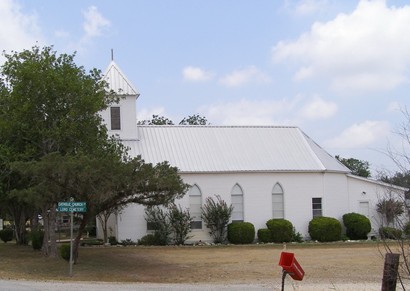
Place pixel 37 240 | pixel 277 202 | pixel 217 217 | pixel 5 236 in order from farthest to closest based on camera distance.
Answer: pixel 5 236, pixel 277 202, pixel 217 217, pixel 37 240

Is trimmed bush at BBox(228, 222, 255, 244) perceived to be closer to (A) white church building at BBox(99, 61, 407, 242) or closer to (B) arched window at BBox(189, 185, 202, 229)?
(A) white church building at BBox(99, 61, 407, 242)

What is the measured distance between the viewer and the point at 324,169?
139 feet

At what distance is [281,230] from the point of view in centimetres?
3997

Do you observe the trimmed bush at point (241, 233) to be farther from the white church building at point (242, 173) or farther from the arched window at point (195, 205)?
the arched window at point (195, 205)

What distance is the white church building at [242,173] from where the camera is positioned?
41094mm

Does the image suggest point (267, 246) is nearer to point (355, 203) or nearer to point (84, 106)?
point (355, 203)

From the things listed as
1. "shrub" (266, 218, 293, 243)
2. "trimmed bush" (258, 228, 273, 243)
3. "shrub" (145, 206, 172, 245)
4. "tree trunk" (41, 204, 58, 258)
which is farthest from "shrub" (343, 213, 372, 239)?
"tree trunk" (41, 204, 58, 258)

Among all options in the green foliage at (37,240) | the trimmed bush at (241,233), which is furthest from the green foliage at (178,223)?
the green foliage at (37,240)

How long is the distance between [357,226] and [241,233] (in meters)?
7.94

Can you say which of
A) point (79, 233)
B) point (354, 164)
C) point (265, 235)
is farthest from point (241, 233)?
point (354, 164)

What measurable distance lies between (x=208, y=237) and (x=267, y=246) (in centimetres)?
462

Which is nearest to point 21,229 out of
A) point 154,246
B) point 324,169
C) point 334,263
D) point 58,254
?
point 154,246

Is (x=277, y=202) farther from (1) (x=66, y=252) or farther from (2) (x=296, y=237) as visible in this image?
(1) (x=66, y=252)

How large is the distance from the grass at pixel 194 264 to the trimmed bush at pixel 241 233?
233cm
